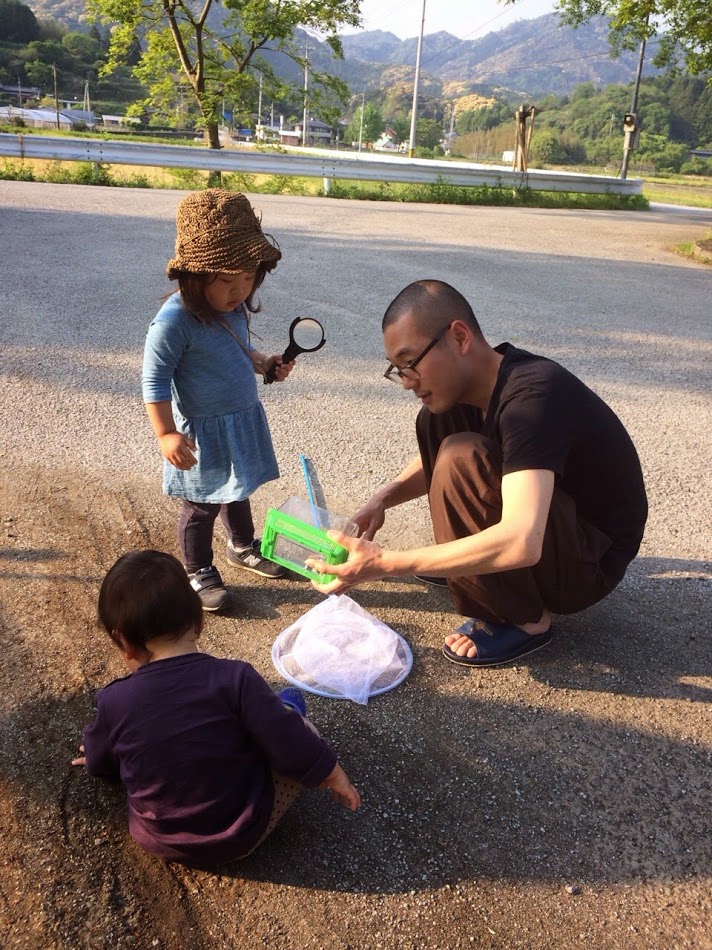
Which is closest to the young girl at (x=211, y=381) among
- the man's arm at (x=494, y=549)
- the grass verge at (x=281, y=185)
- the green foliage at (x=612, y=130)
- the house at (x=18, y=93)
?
the man's arm at (x=494, y=549)

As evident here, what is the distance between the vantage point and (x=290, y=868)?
5.83 feet

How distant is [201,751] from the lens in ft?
5.45

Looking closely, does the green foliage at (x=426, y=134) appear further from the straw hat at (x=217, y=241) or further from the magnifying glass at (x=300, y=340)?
the straw hat at (x=217, y=241)

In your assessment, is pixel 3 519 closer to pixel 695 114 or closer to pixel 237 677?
pixel 237 677

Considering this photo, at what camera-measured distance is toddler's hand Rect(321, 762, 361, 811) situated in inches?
69.8

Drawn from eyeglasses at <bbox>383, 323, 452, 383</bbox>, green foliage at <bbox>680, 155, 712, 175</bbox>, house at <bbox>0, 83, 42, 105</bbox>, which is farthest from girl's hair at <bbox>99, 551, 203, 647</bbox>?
house at <bbox>0, 83, 42, 105</bbox>

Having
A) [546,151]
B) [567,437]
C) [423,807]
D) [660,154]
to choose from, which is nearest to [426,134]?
[546,151]

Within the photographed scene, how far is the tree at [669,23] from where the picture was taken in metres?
11.4

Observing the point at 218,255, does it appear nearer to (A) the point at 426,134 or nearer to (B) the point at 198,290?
(B) the point at 198,290

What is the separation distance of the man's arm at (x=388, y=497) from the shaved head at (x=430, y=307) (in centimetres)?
71

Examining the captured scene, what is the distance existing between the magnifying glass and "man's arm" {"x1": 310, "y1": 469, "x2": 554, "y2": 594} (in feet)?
3.44

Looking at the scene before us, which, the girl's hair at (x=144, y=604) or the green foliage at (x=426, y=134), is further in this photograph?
the green foliage at (x=426, y=134)

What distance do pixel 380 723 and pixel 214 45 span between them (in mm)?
20039

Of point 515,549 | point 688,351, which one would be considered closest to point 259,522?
point 515,549
